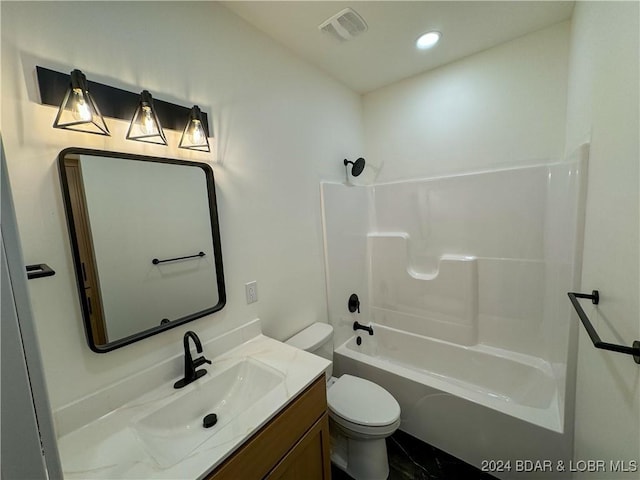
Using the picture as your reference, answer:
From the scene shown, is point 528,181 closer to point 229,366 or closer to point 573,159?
point 573,159

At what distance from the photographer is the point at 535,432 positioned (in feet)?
4.38

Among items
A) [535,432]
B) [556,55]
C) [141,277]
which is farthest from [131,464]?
[556,55]

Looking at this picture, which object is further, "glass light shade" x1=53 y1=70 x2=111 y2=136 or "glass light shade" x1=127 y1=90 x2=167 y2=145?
"glass light shade" x1=127 y1=90 x2=167 y2=145

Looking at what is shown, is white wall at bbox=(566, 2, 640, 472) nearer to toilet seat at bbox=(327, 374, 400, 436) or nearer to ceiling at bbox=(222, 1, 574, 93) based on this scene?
ceiling at bbox=(222, 1, 574, 93)

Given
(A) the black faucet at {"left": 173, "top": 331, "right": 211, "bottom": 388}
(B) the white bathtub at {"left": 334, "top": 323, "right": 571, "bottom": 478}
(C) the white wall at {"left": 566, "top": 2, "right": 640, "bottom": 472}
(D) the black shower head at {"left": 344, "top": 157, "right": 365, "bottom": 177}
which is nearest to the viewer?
(C) the white wall at {"left": 566, "top": 2, "right": 640, "bottom": 472}

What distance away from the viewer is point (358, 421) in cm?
138

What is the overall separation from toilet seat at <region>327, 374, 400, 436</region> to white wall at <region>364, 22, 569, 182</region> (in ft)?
5.52

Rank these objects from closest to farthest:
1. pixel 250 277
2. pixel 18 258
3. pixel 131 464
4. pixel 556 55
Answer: pixel 18 258 → pixel 131 464 → pixel 250 277 → pixel 556 55

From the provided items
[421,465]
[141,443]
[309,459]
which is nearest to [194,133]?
[141,443]

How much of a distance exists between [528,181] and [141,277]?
7.60 feet

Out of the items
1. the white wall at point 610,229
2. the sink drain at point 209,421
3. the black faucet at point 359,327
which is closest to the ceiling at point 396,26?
the white wall at point 610,229

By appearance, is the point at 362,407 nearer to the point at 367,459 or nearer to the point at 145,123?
the point at 367,459

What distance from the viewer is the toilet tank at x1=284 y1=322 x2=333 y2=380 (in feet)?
5.29

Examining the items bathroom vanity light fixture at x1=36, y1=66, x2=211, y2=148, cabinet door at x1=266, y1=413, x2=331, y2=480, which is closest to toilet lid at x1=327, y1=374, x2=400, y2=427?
cabinet door at x1=266, y1=413, x2=331, y2=480
